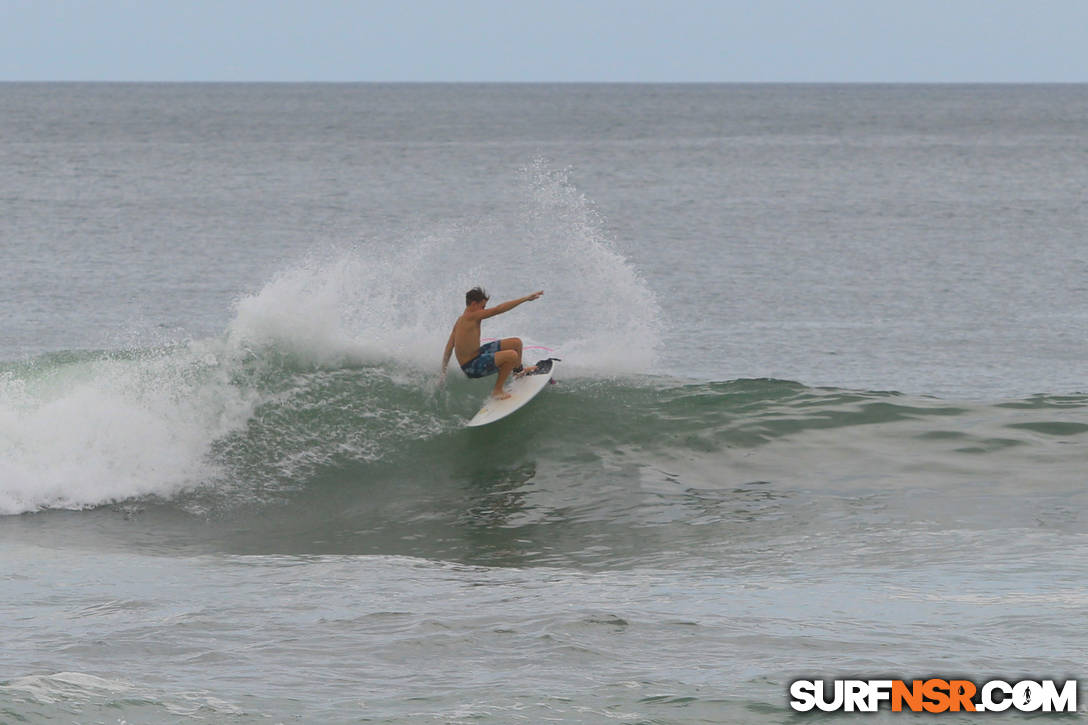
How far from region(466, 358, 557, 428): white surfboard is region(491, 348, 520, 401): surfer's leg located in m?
0.08

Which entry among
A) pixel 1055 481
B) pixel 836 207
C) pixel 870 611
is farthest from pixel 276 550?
pixel 836 207

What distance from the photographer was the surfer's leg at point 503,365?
15.2 meters

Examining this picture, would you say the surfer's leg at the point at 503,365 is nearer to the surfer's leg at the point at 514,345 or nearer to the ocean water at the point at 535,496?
the surfer's leg at the point at 514,345

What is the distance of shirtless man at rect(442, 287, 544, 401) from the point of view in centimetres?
1488

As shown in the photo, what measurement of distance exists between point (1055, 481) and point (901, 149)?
8556 centimetres

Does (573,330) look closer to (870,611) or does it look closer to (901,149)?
(870,611)

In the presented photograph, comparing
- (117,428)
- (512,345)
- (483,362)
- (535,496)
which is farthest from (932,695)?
(117,428)

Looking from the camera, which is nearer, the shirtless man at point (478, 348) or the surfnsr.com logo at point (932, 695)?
the surfnsr.com logo at point (932, 695)

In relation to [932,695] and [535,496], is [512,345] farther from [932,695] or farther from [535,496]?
[932,695]

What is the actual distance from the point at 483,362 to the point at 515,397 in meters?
0.62

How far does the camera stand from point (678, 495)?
1368cm

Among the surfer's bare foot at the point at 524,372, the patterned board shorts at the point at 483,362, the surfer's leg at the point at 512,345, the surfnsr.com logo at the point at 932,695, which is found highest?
the surfer's leg at the point at 512,345

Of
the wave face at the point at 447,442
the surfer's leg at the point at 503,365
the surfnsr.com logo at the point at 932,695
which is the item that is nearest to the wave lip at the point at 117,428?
the wave face at the point at 447,442

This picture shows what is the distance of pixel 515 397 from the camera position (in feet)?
50.7
